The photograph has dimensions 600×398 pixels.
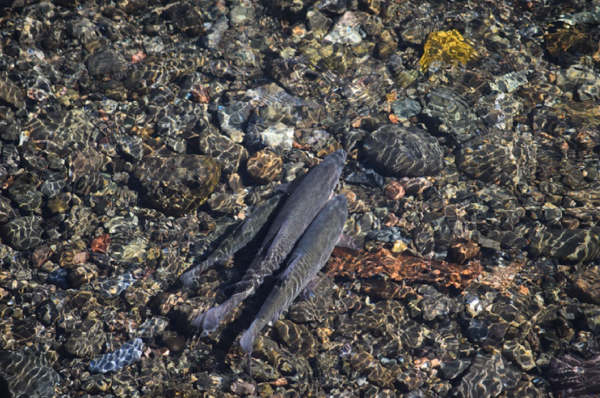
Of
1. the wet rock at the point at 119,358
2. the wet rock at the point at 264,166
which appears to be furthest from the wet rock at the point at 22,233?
the wet rock at the point at 264,166

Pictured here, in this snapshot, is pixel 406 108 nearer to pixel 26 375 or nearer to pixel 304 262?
pixel 304 262

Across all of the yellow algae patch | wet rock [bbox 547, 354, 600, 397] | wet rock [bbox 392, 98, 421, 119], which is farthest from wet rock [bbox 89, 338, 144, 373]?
the yellow algae patch

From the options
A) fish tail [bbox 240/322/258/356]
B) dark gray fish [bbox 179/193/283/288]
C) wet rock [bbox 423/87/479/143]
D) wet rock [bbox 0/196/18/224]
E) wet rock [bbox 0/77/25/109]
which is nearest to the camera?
fish tail [bbox 240/322/258/356]

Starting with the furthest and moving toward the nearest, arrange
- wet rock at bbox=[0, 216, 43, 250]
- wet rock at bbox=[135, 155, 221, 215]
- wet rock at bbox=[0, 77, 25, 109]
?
wet rock at bbox=[0, 77, 25, 109]
wet rock at bbox=[135, 155, 221, 215]
wet rock at bbox=[0, 216, 43, 250]

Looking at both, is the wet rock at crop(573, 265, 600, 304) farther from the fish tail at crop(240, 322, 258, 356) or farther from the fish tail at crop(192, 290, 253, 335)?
the fish tail at crop(192, 290, 253, 335)

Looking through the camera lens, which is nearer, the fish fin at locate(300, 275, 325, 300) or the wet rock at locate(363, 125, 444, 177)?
the fish fin at locate(300, 275, 325, 300)

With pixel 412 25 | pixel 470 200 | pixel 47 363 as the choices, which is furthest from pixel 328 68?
pixel 47 363
